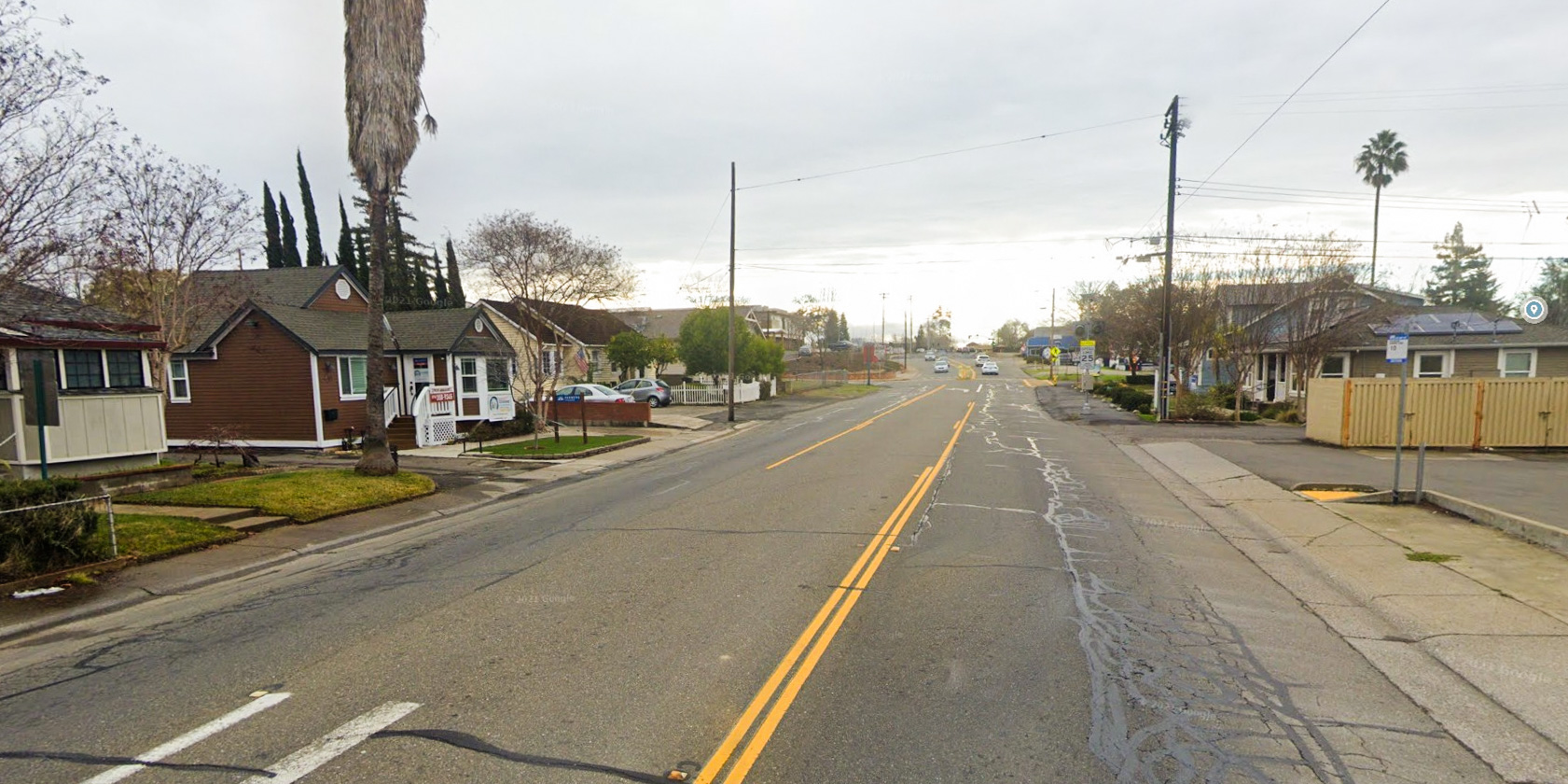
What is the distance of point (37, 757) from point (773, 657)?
14.0ft

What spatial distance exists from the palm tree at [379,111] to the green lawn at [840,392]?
110 feet

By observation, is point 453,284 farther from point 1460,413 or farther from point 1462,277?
point 1462,277

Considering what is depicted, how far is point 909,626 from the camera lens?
20.8ft

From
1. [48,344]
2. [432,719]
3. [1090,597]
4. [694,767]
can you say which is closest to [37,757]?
[432,719]

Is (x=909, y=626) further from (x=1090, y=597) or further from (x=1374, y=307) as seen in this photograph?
(x=1374, y=307)

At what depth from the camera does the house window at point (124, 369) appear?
15078 mm

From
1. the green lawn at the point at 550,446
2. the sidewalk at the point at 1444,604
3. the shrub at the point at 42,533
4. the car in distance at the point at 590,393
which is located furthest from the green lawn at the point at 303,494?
the car in distance at the point at 590,393

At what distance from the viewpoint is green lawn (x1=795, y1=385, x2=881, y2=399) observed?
48.0 m

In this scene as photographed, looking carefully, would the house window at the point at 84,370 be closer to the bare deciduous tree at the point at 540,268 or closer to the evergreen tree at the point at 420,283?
the bare deciduous tree at the point at 540,268

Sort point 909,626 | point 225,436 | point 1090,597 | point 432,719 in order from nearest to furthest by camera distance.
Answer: point 432,719 < point 909,626 < point 1090,597 < point 225,436

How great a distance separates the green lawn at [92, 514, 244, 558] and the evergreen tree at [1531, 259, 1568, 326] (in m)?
52.6

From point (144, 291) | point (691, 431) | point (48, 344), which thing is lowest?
point (691, 431)

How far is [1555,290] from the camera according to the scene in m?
49.5

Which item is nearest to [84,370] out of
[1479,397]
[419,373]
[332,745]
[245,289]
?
[245,289]
